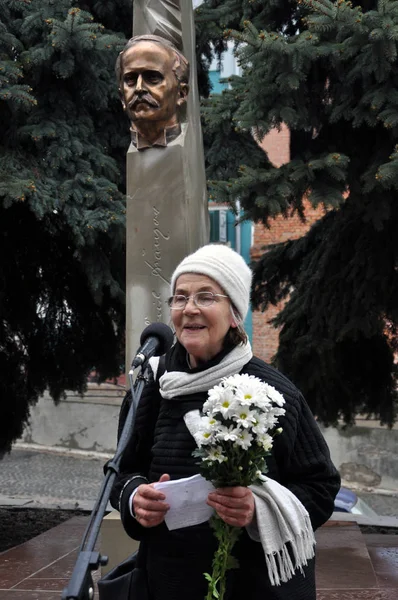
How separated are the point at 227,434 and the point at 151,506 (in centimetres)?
40

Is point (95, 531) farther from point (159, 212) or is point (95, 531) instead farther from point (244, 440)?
point (159, 212)

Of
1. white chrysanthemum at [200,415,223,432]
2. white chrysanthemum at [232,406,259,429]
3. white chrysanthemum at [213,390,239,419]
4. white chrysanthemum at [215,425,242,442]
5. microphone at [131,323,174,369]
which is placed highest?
microphone at [131,323,174,369]

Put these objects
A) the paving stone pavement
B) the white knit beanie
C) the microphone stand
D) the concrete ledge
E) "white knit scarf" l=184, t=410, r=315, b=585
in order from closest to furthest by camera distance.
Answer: the microphone stand → "white knit scarf" l=184, t=410, r=315, b=585 → the white knit beanie → the paving stone pavement → the concrete ledge

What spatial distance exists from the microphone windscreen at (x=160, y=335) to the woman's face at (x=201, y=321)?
155mm

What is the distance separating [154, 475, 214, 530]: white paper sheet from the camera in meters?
2.36

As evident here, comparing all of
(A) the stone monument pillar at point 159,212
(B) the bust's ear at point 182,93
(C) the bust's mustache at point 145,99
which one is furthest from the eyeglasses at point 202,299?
(B) the bust's ear at point 182,93

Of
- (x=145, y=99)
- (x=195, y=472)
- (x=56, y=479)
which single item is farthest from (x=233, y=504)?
(x=56, y=479)

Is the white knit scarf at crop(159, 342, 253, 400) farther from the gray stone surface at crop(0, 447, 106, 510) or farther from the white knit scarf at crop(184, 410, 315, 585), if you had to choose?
the gray stone surface at crop(0, 447, 106, 510)

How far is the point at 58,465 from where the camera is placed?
17.4 metres

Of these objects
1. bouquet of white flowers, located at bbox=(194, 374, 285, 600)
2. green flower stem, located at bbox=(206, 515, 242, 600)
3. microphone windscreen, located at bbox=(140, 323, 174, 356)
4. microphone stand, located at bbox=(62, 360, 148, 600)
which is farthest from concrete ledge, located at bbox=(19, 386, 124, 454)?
bouquet of white flowers, located at bbox=(194, 374, 285, 600)

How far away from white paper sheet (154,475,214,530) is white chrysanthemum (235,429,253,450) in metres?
0.25

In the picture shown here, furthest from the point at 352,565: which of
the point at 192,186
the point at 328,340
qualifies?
the point at 192,186

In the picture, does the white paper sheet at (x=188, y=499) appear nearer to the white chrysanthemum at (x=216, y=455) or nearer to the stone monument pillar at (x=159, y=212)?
the white chrysanthemum at (x=216, y=455)

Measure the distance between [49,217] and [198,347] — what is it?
513 cm
